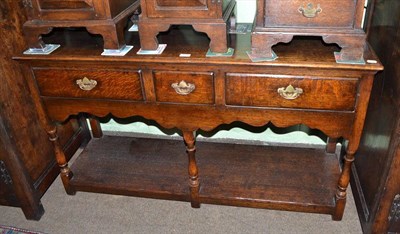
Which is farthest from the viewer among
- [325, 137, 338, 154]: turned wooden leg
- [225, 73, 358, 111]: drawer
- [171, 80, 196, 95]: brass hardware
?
[325, 137, 338, 154]: turned wooden leg

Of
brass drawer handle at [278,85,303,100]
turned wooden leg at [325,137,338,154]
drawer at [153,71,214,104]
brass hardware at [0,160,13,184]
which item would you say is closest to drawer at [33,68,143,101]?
drawer at [153,71,214,104]

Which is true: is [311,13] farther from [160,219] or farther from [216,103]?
[160,219]

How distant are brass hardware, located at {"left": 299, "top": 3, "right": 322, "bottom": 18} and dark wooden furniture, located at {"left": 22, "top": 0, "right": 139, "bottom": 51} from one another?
2.63 feet

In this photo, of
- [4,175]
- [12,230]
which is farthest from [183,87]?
[12,230]

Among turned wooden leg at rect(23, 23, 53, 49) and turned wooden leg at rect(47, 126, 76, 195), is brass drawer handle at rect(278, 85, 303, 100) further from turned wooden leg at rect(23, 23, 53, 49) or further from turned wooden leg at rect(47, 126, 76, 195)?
turned wooden leg at rect(47, 126, 76, 195)

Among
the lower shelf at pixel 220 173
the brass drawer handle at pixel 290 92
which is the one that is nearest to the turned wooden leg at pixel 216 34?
the brass drawer handle at pixel 290 92

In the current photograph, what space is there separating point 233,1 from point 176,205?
118 cm

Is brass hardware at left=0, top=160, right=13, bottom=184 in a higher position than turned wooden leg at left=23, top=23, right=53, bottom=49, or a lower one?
lower

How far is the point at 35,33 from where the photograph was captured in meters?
1.75

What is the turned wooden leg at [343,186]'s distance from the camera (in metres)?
1.81

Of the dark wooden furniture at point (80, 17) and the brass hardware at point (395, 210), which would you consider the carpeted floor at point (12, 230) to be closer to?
the dark wooden furniture at point (80, 17)

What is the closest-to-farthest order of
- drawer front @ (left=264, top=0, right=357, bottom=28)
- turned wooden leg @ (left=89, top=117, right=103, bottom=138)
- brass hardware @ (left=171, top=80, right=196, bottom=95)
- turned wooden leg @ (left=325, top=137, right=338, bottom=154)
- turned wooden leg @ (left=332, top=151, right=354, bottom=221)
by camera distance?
drawer front @ (left=264, top=0, right=357, bottom=28), brass hardware @ (left=171, top=80, right=196, bottom=95), turned wooden leg @ (left=332, top=151, right=354, bottom=221), turned wooden leg @ (left=325, top=137, right=338, bottom=154), turned wooden leg @ (left=89, top=117, right=103, bottom=138)

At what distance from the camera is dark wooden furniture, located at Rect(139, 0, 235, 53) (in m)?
1.57

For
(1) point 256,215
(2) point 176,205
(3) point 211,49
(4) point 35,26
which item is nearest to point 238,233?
(1) point 256,215
